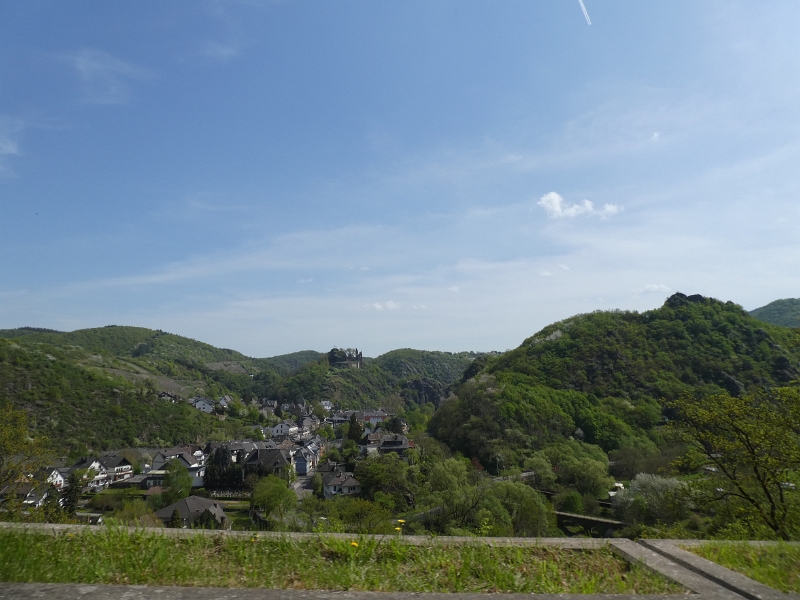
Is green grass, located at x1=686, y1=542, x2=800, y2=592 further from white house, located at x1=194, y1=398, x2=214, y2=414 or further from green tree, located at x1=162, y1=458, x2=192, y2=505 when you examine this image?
white house, located at x1=194, y1=398, x2=214, y2=414

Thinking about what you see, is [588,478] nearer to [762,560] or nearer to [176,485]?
[176,485]

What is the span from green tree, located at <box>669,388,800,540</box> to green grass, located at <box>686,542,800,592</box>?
266 inches

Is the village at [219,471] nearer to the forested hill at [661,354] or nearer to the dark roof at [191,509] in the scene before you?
the dark roof at [191,509]

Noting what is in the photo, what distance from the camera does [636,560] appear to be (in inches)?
123

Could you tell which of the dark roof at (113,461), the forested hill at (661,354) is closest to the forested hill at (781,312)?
the forested hill at (661,354)

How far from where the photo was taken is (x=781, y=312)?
465 feet

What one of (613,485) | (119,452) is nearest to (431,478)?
(613,485)

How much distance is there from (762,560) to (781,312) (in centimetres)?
18487

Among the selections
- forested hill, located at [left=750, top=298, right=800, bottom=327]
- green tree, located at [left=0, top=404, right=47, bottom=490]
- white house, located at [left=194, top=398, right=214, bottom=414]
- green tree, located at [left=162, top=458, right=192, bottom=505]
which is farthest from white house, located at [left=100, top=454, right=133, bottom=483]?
forested hill, located at [left=750, top=298, right=800, bottom=327]

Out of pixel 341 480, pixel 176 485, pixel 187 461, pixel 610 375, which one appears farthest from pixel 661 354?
pixel 187 461

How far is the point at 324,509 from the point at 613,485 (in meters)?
27.5

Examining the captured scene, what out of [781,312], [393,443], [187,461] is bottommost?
[187,461]

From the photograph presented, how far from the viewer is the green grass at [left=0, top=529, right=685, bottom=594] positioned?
2.64 metres

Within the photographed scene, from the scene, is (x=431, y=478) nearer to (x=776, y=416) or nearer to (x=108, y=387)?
(x=776, y=416)
